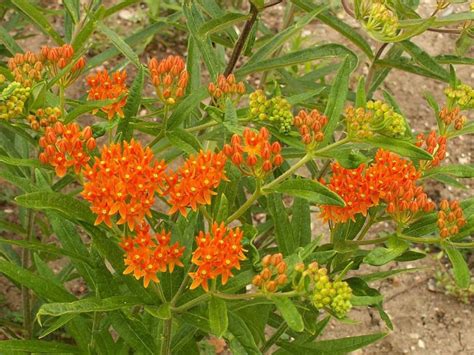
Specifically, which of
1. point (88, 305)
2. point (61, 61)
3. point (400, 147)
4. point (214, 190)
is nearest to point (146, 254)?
point (88, 305)

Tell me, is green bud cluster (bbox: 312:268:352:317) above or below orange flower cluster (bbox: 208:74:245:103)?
below

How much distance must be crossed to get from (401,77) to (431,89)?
251 mm

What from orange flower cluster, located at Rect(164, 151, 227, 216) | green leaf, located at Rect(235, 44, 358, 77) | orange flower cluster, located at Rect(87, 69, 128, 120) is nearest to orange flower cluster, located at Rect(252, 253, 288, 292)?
orange flower cluster, located at Rect(164, 151, 227, 216)

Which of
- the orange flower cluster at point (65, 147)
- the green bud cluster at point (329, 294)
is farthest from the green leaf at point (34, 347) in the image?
the green bud cluster at point (329, 294)

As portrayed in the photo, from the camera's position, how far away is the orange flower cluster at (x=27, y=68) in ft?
7.28

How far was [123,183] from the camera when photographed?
1968 mm

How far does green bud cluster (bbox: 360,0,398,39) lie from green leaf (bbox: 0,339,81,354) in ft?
4.81

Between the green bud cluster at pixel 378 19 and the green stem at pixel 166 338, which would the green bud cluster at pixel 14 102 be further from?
the green bud cluster at pixel 378 19

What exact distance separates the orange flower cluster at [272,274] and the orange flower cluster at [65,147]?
1.96 ft

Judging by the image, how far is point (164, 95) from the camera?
226 cm

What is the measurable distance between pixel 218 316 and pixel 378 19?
109 cm

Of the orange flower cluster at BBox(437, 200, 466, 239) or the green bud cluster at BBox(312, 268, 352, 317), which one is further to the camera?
the orange flower cluster at BBox(437, 200, 466, 239)

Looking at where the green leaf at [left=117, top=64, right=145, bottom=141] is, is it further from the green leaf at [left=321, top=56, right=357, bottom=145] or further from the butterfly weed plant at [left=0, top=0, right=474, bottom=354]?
the green leaf at [left=321, top=56, right=357, bottom=145]

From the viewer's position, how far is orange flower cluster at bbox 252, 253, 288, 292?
1.94 m
